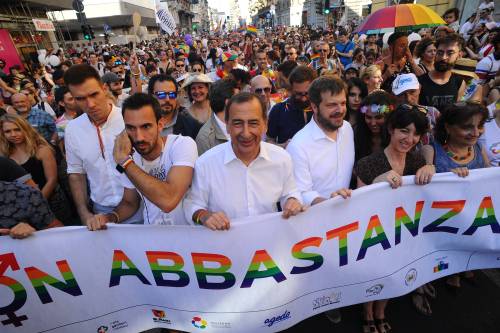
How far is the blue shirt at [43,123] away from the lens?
14.1 feet

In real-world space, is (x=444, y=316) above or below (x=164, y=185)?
below

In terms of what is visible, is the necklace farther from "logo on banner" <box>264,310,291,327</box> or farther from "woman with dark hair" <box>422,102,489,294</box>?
"logo on banner" <box>264,310,291,327</box>

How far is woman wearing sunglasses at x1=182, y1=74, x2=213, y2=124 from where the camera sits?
3744mm

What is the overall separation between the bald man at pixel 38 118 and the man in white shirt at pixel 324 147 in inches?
150

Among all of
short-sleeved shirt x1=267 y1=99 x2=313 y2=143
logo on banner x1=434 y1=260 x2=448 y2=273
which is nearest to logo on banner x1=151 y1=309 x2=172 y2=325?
short-sleeved shirt x1=267 y1=99 x2=313 y2=143

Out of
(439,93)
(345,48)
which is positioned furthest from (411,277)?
(345,48)

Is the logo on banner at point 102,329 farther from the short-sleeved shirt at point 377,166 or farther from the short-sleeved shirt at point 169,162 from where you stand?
the short-sleeved shirt at point 377,166

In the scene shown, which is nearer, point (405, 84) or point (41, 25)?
point (405, 84)

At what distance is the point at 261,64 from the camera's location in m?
7.42

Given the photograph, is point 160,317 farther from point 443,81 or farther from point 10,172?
point 443,81

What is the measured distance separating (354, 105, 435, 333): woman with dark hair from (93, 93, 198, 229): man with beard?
4.61ft

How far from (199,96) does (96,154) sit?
163cm

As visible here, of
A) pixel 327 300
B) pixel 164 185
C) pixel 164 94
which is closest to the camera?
pixel 164 185

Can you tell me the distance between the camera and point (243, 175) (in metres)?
2.07
